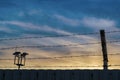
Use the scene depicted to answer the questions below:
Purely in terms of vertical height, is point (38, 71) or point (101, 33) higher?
point (101, 33)

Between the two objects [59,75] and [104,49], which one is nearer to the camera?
[104,49]

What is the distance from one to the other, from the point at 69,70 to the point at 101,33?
11.5 feet

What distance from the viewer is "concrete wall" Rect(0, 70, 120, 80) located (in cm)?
2255

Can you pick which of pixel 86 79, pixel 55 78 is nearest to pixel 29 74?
pixel 55 78

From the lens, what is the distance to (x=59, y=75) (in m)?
23.8

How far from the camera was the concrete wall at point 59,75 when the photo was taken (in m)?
22.5

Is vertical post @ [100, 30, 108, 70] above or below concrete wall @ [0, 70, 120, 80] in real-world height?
above

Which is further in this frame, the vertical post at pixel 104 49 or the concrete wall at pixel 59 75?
the vertical post at pixel 104 49

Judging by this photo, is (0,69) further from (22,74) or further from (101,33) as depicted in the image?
Answer: (101,33)

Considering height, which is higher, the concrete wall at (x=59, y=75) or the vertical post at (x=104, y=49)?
the vertical post at (x=104, y=49)

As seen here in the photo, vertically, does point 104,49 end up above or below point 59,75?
above

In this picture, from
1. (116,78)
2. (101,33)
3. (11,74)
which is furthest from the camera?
(11,74)

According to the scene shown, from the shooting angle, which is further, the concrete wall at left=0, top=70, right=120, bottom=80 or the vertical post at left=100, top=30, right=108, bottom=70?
the vertical post at left=100, top=30, right=108, bottom=70

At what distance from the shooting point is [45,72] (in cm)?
2423
